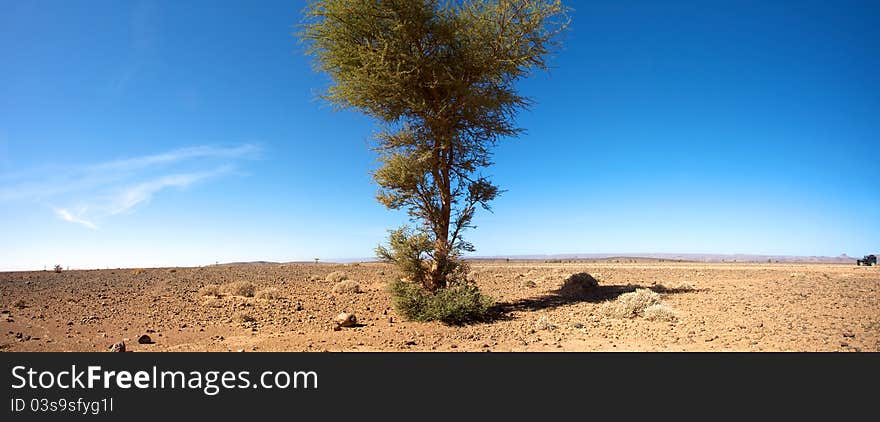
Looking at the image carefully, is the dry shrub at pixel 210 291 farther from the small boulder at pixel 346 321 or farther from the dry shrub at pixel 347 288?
the small boulder at pixel 346 321

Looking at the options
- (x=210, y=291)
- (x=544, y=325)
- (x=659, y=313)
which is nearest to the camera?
(x=544, y=325)

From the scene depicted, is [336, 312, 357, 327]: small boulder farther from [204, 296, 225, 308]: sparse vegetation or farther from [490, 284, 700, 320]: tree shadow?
[204, 296, 225, 308]: sparse vegetation

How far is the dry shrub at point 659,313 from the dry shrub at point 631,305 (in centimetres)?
41

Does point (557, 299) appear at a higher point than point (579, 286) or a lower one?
lower

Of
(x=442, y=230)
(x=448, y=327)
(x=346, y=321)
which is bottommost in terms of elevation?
(x=448, y=327)

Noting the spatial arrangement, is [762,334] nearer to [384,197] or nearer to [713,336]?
[713,336]

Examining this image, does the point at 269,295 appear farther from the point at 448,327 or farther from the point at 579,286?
the point at 579,286

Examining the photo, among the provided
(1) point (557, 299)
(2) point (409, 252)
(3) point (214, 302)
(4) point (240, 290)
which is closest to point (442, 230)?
(2) point (409, 252)

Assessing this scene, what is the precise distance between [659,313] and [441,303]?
454 cm

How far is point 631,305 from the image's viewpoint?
984 centimetres

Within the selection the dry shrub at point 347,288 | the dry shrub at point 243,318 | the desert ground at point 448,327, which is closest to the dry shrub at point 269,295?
the desert ground at point 448,327

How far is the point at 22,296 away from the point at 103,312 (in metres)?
5.03

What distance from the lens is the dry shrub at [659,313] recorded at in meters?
8.98
